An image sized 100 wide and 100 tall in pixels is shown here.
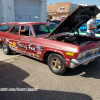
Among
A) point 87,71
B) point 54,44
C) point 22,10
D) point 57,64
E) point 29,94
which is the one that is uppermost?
point 22,10

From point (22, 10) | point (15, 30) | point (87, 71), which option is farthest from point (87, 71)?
point (22, 10)

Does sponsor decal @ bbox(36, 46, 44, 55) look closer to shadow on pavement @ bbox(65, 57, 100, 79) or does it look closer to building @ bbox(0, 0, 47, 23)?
shadow on pavement @ bbox(65, 57, 100, 79)

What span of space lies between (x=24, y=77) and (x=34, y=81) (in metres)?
0.40

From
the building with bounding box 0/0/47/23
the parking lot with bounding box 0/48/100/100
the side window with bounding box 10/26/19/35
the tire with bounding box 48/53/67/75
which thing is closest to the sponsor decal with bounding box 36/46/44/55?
the tire with bounding box 48/53/67/75

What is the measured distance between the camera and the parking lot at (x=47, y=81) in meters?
2.67

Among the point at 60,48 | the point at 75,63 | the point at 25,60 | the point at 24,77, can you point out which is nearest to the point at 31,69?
the point at 24,77

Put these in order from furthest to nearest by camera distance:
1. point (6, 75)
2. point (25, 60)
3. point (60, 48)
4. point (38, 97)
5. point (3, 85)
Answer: point (25, 60), point (6, 75), point (60, 48), point (3, 85), point (38, 97)

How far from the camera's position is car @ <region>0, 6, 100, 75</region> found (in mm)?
3238

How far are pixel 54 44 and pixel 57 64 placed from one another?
62 centimetres

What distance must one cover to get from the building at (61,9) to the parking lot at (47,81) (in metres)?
44.2

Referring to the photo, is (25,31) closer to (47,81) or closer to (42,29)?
(42,29)

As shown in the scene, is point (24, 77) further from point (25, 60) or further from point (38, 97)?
point (25, 60)

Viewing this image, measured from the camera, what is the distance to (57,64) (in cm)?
362

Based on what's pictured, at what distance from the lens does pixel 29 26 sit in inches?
170
